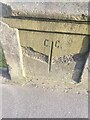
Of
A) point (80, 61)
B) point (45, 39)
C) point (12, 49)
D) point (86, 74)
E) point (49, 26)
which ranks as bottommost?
point (86, 74)

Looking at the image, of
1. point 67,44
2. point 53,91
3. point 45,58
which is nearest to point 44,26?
point 67,44

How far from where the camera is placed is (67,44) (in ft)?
8.21

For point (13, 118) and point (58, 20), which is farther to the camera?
point (13, 118)

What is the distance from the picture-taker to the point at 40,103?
2912 millimetres

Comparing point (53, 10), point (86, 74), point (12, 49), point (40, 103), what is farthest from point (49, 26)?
point (40, 103)

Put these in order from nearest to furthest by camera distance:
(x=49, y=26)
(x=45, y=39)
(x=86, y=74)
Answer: (x=49, y=26) → (x=45, y=39) → (x=86, y=74)

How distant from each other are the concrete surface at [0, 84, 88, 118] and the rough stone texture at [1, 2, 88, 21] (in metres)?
1.11

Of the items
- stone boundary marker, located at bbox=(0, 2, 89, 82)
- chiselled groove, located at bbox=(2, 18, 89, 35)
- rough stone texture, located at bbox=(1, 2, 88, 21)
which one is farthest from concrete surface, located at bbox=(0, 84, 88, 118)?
rough stone texture, located at bbox=(1, 2, 88, 21)

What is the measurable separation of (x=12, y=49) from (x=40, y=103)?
73 centimetres

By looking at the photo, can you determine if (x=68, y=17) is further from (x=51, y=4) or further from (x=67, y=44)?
(x=67, y=44)

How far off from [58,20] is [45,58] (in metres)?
0.62

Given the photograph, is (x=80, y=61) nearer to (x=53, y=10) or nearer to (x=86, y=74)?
(x=86, y=74)

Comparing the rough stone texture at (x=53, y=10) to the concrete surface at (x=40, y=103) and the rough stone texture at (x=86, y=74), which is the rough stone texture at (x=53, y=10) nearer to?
the rough stone texture at (x=86, y=74)

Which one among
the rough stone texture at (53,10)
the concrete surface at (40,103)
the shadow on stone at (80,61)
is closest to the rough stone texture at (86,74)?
the shadow on stone at (80,61)
